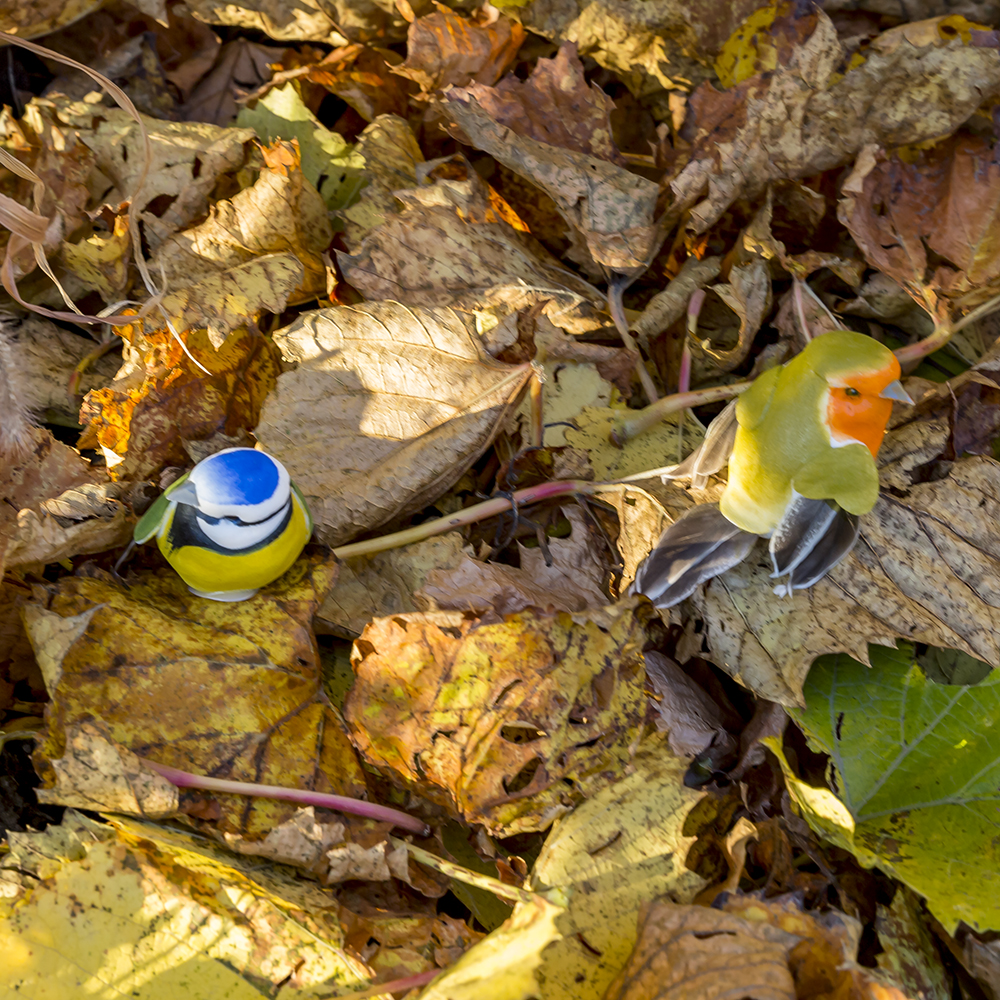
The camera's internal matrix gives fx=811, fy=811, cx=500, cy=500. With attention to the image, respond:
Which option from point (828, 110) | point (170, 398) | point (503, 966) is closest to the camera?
point (503, 966)

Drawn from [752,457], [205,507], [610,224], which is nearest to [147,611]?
[205,507]

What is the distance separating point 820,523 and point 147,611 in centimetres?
110

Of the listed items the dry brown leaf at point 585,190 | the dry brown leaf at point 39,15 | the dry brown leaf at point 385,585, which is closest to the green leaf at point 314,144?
the dry brown leaf at point 585,190

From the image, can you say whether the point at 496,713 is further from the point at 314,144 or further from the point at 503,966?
the point at 314,144

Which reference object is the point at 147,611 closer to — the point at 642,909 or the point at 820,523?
the point at 642,909

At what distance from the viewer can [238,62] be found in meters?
1.97

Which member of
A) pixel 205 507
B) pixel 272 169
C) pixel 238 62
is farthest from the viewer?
pixel 238 62

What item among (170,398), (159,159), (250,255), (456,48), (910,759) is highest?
(456,48)

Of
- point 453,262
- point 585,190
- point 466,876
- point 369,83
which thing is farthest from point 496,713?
point 369,83

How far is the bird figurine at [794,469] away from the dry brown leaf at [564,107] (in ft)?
2.35

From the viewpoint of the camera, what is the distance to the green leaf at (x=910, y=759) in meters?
1.21

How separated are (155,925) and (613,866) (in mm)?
643

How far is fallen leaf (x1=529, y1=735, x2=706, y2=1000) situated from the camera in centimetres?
113

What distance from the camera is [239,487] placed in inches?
48.8
